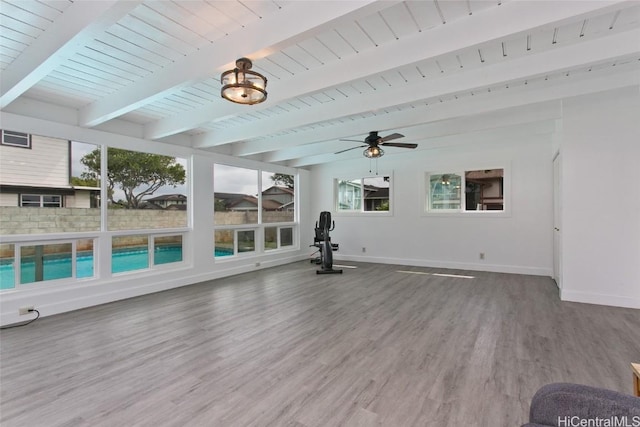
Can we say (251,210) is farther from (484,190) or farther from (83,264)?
(484,190)

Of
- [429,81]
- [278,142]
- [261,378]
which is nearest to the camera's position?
[261,378]

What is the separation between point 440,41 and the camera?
2.54 meters

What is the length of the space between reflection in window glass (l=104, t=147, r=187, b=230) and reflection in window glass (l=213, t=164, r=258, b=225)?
2.49 ft

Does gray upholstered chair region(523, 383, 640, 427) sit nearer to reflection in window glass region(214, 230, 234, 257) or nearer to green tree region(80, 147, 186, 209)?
Result: green tree region(80, 147, 186, 209)

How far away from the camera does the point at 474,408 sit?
1.98 metres

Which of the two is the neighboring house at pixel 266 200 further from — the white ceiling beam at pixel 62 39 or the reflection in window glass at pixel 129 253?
the white ceiling beam at pixel 62 39

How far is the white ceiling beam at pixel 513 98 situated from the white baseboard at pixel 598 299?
270cm

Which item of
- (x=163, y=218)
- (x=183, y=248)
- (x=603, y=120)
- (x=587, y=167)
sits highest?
(x=603, y=120)

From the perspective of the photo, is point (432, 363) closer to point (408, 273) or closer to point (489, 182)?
point (408, 273)

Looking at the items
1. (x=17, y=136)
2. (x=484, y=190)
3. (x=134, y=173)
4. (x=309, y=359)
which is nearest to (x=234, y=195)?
(x=134, y=173)

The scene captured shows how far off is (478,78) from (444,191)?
13.6 ft

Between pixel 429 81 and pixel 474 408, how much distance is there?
321cm

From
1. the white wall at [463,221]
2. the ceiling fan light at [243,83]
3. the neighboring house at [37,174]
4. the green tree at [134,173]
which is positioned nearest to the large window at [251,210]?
the green tree at [134,173]

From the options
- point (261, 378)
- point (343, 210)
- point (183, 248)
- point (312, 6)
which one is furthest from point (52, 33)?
point (343, 210)
